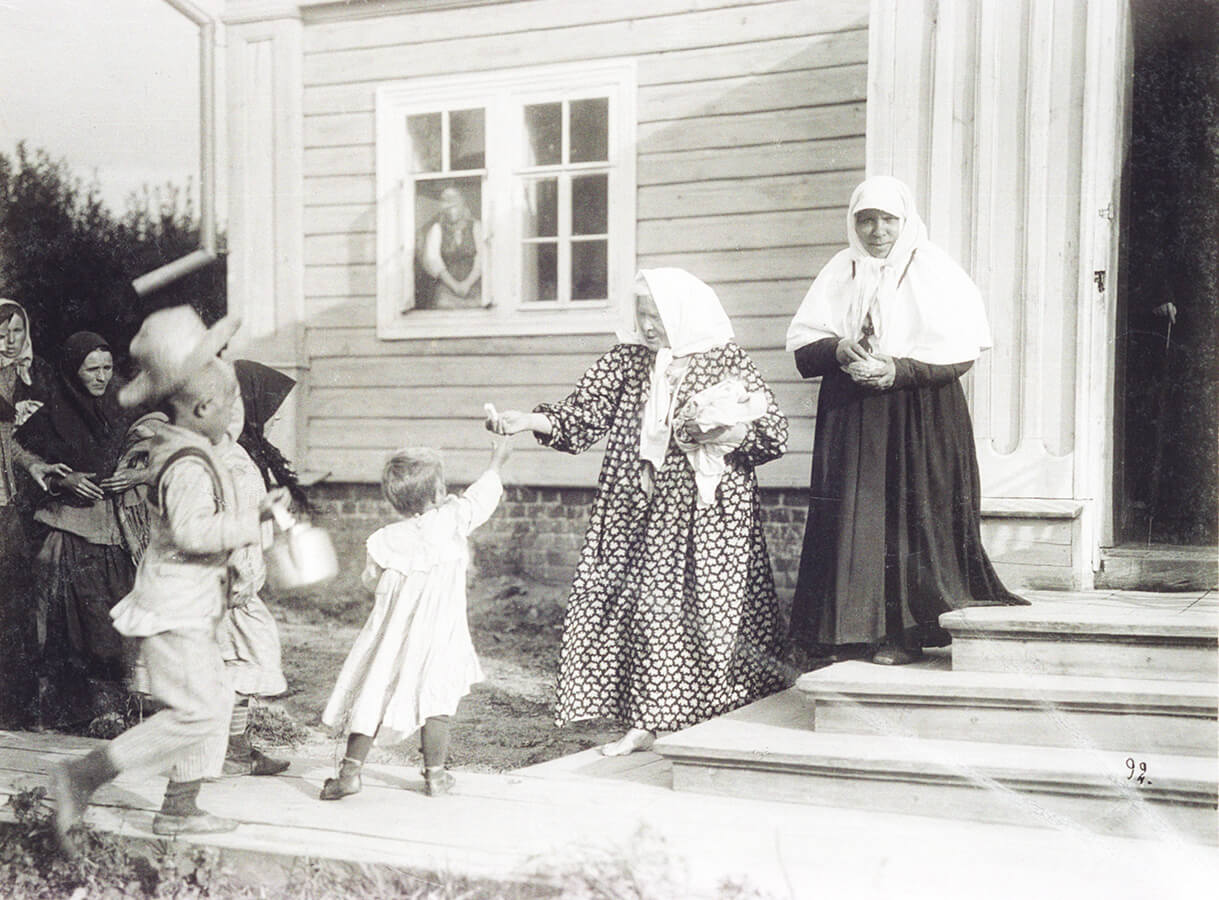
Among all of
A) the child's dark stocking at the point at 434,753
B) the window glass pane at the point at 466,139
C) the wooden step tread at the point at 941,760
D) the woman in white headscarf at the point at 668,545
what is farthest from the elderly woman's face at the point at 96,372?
the wooden step tread at the point at 941,760

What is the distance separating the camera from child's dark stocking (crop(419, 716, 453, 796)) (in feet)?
9.56

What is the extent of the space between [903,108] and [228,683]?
3.00 metres

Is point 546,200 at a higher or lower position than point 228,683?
higher

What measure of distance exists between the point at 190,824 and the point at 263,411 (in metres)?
1.88

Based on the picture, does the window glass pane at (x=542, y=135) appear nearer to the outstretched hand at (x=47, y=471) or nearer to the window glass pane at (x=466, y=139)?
the window glass pane at (x=466, y=139)

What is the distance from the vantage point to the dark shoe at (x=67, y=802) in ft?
8.86

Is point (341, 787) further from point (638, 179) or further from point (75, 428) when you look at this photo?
point (638, 179)

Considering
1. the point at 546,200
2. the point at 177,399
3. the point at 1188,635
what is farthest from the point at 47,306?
the point at 1188,635

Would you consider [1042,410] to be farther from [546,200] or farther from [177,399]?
[177,399]

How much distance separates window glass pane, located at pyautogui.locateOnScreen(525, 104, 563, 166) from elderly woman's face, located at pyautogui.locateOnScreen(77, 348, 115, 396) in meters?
1.83

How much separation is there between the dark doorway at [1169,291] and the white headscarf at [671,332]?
4.96 feet

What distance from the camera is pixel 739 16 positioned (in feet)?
14.6

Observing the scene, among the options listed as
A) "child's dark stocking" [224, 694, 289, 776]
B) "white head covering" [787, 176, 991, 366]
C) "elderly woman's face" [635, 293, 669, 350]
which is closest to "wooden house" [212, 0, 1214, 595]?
"elderly woman's face" [635, 293, 669, 350]

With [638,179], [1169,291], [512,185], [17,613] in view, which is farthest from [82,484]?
[1169,291]
